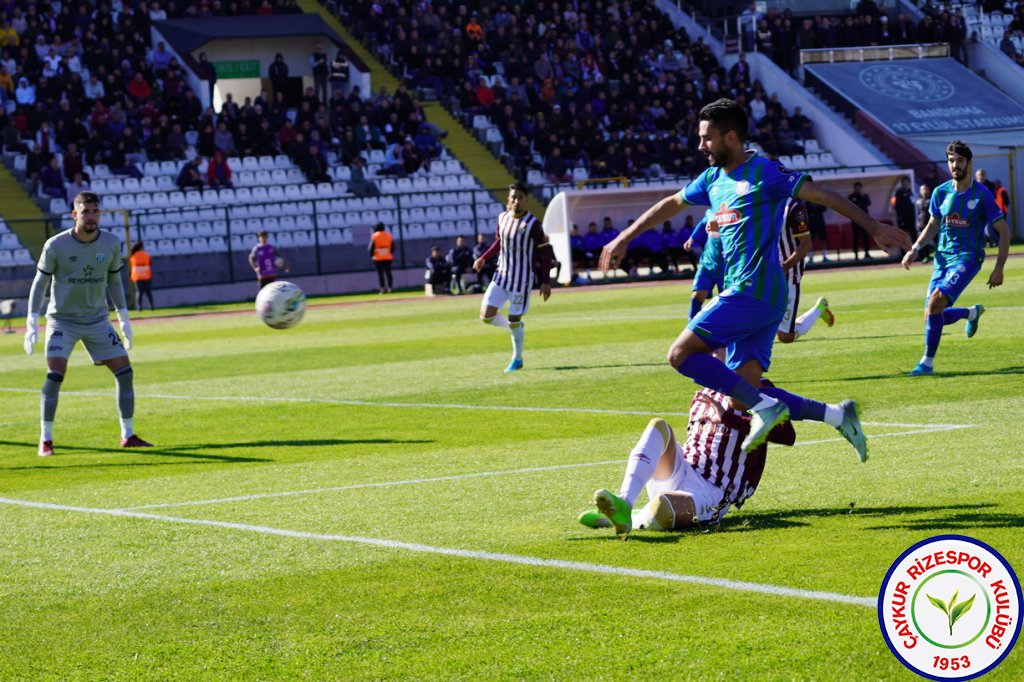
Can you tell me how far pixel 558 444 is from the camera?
478 inches

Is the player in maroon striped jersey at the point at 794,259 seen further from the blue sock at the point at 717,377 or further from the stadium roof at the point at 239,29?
the stadium roof at the point at 239,29

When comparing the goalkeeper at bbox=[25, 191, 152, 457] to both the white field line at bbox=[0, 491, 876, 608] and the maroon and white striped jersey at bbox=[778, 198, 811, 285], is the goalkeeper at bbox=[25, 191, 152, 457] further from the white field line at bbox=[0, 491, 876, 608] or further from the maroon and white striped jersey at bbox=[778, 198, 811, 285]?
the maroon and white striped jersey at bbox=[778, 198, 811, 285]

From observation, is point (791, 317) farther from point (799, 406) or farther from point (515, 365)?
point (799, 406)

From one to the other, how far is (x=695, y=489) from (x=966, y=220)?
354 inches

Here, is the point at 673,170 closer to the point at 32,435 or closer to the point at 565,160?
the point at 565,160

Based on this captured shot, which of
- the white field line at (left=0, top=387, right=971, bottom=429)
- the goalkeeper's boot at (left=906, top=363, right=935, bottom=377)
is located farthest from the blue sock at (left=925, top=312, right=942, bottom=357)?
the white field line at (left=0, top=387, right=971, bottom=429)

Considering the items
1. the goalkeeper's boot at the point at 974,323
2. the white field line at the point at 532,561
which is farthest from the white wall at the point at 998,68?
the white field line at the point at 532,561

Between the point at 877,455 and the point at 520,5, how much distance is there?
45257mm

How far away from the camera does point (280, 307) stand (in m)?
14.7

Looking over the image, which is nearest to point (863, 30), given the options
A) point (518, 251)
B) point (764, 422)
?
point (518, 251)

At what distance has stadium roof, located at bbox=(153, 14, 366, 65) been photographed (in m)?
46.8

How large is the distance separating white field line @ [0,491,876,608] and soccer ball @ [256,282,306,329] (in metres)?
4.84

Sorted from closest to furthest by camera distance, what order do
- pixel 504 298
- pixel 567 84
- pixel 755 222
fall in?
pixel 755 222, pixel 504 298, pixel 567 84

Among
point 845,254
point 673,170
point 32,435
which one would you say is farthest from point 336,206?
point 32,435
